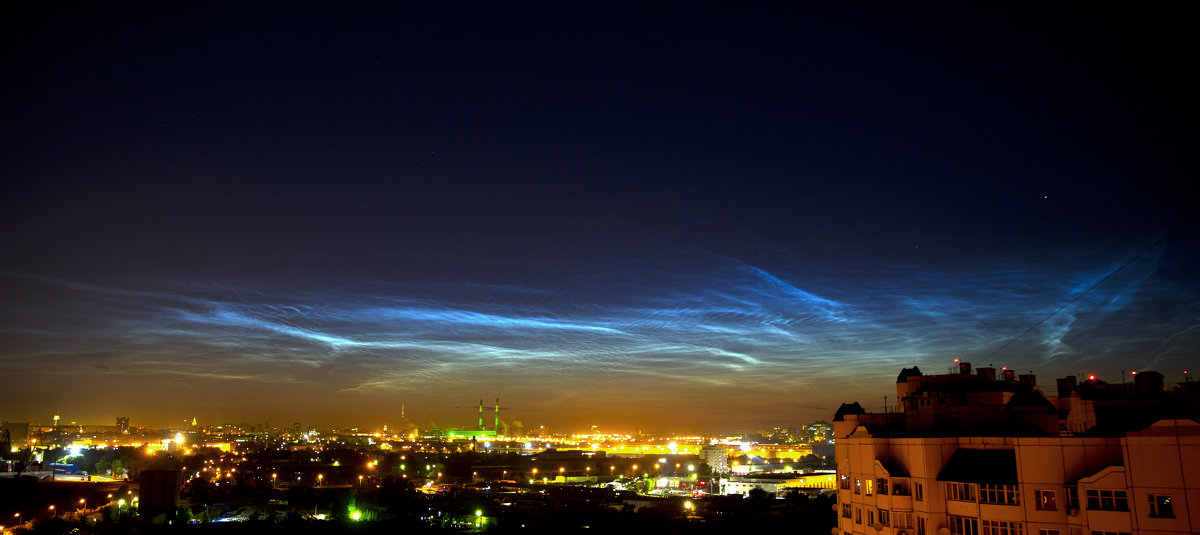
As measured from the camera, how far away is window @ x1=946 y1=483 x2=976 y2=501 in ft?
61.9

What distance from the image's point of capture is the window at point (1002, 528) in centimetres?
1770

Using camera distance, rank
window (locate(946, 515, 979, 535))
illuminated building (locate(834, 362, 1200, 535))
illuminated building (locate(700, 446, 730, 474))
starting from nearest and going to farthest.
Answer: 1. illuminated building (locate(834, 362, 1200, 535))
2. window (locate(946, 515, 979, 535))
3. illuminated building (locate(700, 446, 730, 474))

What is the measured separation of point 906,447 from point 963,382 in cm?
785

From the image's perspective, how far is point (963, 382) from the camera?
89.4 feet

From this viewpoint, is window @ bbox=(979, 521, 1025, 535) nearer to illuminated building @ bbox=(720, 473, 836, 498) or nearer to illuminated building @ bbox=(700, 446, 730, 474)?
illuminated building @ bbox=(720, 473, 836, 498)

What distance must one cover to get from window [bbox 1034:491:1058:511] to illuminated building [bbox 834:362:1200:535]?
22mm

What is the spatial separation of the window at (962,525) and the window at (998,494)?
26.9 inches

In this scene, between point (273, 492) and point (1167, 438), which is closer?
point (1167, 438)

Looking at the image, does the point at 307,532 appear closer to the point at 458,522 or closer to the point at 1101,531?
the point at 458,522

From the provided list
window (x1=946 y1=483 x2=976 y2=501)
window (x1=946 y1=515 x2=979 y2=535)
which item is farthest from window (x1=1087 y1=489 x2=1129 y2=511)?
window (x1=946 y1=515 x2=979 y2=535)

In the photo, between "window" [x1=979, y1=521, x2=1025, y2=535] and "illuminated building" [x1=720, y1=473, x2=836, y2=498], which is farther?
"illuminated building" [x1=720, y1=473, x2=836, y2=498]

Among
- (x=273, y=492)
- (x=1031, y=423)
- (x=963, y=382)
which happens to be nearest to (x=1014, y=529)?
(x=1031, y=423)

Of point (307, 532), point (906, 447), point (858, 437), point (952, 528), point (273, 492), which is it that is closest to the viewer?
point (952, 528)

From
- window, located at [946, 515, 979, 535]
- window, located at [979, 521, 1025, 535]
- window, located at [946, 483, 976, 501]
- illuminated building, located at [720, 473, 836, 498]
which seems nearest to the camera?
window, located at [979, 521, 1025, 535]
